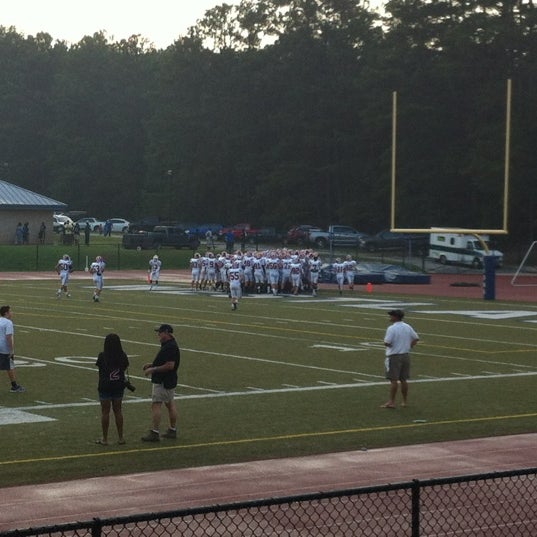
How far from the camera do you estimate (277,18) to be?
91938 millimetres

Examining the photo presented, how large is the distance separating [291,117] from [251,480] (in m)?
74.3

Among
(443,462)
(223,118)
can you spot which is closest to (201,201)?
(223,118)

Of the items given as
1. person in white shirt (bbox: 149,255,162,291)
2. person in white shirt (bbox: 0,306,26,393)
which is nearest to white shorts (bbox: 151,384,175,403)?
person in white shirt (bbox: 0,306,26,393)

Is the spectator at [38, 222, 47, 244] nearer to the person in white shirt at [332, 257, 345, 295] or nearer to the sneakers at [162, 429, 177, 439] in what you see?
the person in white shirt at [332, 257, 345, 295]

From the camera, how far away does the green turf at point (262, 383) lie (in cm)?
1557

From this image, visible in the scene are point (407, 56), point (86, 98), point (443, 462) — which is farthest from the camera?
point (86, 98)

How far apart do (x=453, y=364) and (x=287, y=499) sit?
18254mm

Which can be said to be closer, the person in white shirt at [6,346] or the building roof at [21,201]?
the person in white shirt at [6,346]

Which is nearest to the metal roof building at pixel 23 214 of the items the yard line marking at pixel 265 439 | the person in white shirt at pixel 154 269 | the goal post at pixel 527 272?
the person in white shirt at pixel 154 269

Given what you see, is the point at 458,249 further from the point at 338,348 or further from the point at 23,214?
the point at 338,348

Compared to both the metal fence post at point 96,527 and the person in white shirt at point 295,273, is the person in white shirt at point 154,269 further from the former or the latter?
the metal fence post at point 96,527

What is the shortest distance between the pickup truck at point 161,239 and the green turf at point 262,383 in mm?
33797

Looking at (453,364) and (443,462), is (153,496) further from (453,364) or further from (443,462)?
(453,364)

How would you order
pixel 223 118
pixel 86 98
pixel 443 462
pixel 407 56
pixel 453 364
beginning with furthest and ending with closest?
pixel 86 98, pixel 223 118, pixel 407 56, pixel 453 364, pixel 443 462
